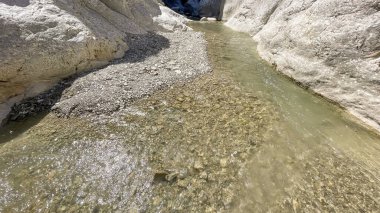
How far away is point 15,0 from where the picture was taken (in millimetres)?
8062

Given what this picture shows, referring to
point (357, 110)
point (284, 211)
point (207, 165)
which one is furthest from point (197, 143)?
point (357, 110)

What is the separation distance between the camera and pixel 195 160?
6.18 m

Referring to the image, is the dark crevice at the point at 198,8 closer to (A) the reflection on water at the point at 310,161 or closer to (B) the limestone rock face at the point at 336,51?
(B) the limestone rock face at the point at 336,51

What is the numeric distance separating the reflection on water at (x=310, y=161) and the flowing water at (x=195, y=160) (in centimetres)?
3

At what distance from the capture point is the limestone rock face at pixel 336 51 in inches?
334

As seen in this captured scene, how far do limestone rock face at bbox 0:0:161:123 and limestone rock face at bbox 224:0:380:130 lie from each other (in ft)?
28.2

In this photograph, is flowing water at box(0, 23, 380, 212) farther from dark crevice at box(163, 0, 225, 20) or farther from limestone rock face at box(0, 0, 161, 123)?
dark crevice at box(163, 0, 225, 20)

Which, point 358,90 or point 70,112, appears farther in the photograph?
point 358,90

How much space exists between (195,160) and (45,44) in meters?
6.58

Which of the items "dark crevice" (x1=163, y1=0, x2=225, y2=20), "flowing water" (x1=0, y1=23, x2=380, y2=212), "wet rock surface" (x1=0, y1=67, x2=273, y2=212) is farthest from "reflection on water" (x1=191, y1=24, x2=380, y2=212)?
"dark crevice" (x1=163, y1=0, x2=225, y2=20)

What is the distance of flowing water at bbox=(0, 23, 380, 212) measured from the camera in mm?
5152

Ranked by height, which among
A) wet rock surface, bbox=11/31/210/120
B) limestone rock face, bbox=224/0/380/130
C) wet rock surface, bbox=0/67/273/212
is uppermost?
→ limestone rock face, bbox=224/0/380/130

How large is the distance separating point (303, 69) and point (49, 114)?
34.1 ft

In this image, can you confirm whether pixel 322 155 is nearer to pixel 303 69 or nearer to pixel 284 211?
pixel 284 211
